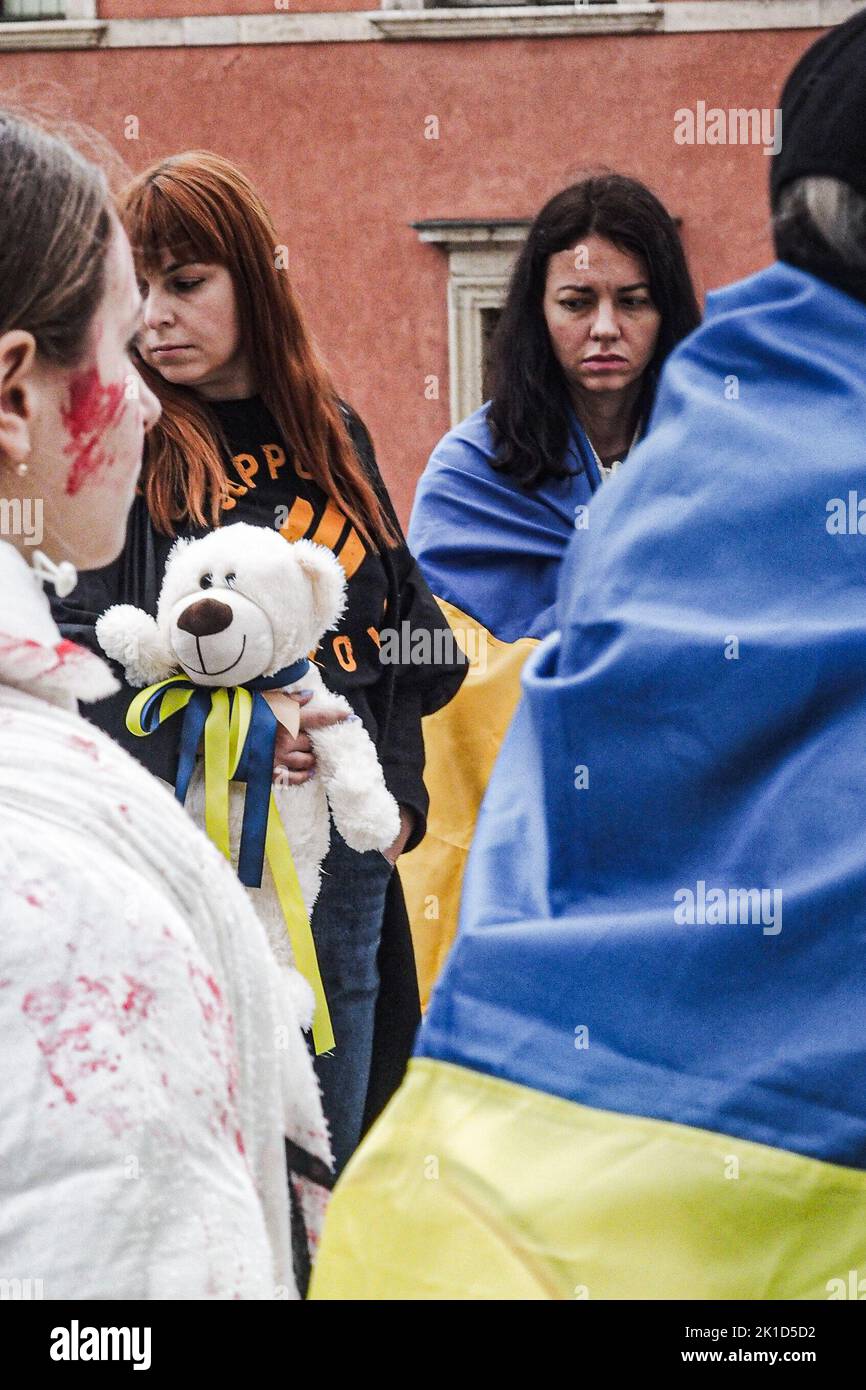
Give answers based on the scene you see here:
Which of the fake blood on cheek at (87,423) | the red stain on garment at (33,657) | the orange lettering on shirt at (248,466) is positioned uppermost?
the orange lettering on shirt at (248,466)

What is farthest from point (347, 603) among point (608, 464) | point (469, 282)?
point (469, 282)

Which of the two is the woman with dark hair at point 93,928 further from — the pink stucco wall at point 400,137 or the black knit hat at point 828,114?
the pink stucco wall at point 400,137

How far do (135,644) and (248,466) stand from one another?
39 cm

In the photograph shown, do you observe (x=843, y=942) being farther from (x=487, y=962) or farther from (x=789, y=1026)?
(x=487, y=962)

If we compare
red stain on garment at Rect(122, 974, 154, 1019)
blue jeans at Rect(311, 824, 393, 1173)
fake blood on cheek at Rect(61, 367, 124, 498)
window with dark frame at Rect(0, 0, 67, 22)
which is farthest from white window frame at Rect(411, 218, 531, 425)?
red stain on garment at Rect(122, 974, 154, 1019)

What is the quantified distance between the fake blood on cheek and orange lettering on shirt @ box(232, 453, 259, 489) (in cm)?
177

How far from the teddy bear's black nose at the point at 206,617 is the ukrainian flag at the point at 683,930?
1.35m

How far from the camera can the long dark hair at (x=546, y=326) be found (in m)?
4.19

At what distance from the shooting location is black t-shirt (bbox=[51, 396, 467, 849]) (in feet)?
10.5

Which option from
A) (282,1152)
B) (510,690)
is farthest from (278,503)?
(282,1152)

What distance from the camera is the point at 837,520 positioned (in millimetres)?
1727

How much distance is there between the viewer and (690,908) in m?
1.70

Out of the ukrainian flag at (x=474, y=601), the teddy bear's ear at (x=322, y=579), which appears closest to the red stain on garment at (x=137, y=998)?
the teddy bear's ear at (x=322, y=579)
